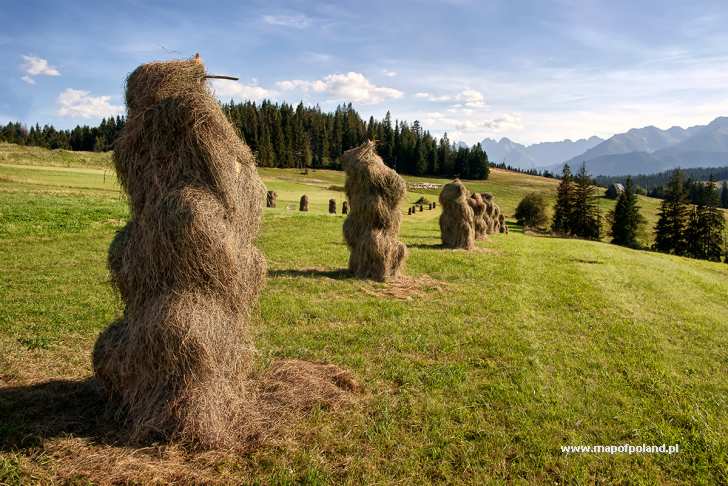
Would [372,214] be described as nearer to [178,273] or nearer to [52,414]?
[178,273]

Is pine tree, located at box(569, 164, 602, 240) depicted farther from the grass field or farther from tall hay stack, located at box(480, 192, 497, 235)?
the grass field

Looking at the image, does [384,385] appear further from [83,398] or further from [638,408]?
[83,398]

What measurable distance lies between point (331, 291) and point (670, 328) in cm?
851

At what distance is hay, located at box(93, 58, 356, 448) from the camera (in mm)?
5012

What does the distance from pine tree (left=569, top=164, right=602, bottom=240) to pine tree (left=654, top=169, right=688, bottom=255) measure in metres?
6.61

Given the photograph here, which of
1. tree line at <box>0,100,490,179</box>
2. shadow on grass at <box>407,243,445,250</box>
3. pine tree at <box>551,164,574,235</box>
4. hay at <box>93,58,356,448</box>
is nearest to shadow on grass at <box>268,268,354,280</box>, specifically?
shadow on grass at <box>407,243,445,250</box>

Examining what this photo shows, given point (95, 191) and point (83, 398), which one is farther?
point (95, 191)

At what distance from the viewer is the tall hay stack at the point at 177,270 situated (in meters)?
5.01

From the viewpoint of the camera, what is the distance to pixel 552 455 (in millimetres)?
5289

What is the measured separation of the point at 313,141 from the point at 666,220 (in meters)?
74.8

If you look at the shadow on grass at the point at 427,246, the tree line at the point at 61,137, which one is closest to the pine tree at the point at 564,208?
the shadow on grass at the point at 427,246

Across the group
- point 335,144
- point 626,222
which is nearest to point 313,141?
point 335,144

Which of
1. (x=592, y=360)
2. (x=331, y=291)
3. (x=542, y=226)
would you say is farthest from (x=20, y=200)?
(x=542, y=226)

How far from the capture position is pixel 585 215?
55.4m
